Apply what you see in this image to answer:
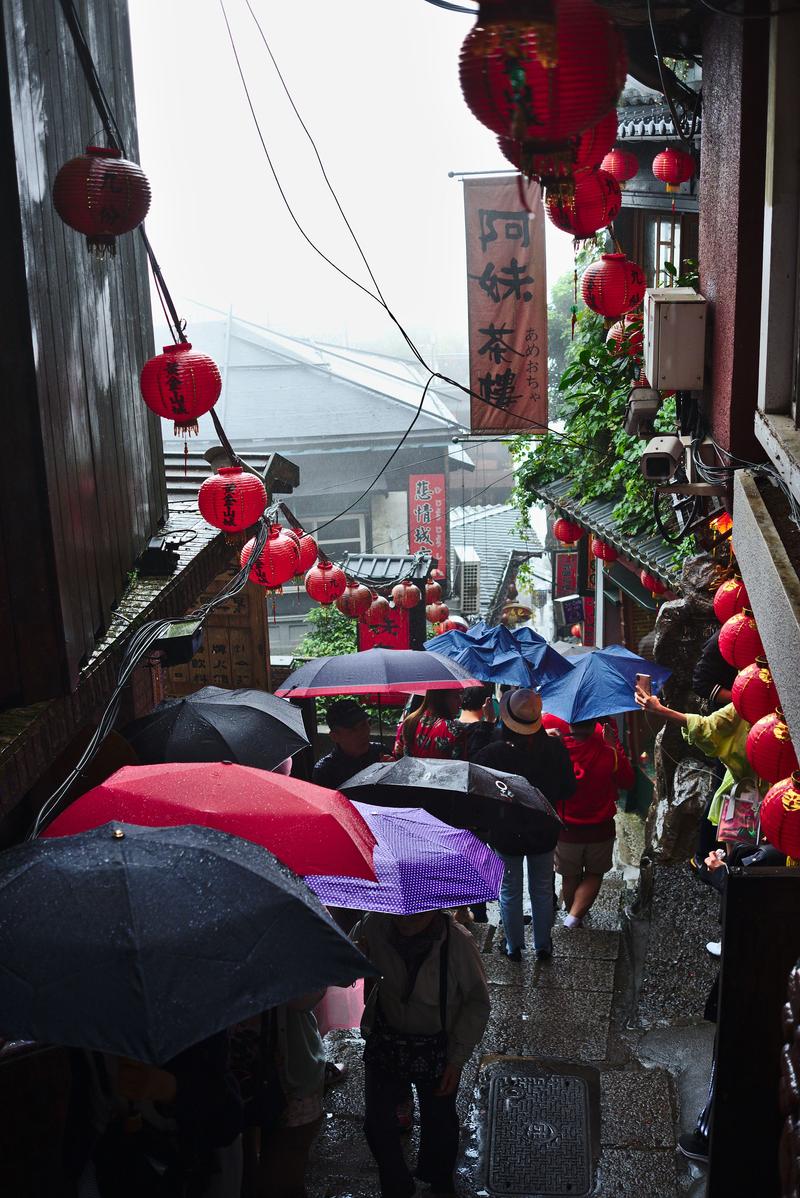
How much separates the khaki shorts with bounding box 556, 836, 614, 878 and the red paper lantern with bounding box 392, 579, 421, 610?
13.2 meters

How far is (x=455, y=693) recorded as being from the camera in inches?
416

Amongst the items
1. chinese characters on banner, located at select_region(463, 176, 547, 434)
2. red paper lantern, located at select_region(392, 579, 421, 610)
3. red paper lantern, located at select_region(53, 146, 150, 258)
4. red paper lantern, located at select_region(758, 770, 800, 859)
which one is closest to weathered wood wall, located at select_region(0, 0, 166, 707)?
red paper lantern, located at select_region(53, 146, 150, 258)

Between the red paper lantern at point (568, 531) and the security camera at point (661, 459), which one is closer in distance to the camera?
the security camera at point (661, 459)

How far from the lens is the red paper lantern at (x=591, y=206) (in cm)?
917

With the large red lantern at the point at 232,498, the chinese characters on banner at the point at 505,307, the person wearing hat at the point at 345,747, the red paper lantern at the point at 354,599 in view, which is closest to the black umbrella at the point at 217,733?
the person wearing hat at the point at 345,747

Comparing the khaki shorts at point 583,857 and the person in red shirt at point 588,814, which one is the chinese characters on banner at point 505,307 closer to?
the person in red shirt at point 588,814

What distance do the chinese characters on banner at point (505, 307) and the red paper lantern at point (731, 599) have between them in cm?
625

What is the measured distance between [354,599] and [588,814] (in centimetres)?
1201

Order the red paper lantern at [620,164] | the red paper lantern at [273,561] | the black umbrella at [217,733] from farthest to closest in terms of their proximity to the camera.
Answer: the red paper lantern at [273,561], the red paper lantern at [620,164], the black umbrella at [217,733]

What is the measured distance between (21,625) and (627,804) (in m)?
12.5

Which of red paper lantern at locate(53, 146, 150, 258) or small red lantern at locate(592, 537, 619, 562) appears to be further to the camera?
small red lantern at locate(592, 537, 619, 562)

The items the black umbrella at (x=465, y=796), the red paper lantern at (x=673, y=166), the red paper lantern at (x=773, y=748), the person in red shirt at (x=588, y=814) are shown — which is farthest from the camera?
the red paper lantern at (x=673, y=166)

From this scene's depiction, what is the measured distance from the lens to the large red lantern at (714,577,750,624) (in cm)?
805

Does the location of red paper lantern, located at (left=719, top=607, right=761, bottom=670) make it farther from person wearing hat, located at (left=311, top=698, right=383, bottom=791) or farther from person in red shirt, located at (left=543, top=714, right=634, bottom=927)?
person wearing hat, located at (left=311, top=698, right=383, bottom=791)
